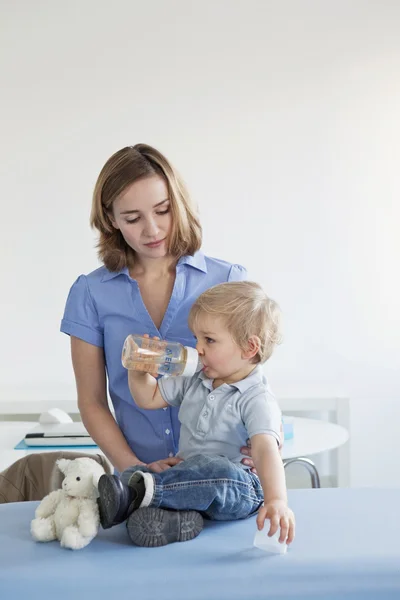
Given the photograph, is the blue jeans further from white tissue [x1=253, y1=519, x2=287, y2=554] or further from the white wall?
the white wall

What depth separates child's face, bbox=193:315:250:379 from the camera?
5.58 feet

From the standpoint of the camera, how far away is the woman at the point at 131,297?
1.86 metres

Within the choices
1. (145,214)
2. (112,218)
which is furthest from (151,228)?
(112,218)

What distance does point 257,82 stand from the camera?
4.14 meters

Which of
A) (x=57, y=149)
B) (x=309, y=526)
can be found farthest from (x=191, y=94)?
(x=309, y=526)

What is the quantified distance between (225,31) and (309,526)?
3107mm

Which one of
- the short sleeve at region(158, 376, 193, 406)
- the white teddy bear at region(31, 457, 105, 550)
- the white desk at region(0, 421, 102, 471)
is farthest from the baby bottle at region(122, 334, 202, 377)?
the white desk at region(0, 421, 102, 471)

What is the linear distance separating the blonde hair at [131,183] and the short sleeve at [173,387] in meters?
0.32

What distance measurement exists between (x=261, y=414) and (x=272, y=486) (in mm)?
196

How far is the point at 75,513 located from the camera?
145 centimetres

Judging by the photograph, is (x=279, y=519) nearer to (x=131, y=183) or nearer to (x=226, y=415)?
(x=226, y=415)

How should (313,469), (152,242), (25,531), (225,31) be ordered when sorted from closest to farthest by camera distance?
(25,531) < (152,242) < (313,469) < (225,31)

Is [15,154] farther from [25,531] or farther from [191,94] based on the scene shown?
[25,531]

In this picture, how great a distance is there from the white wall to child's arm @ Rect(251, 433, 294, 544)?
257 cm
